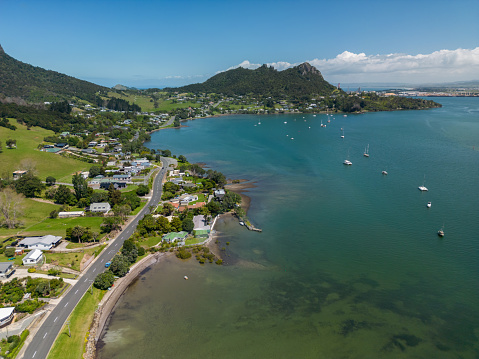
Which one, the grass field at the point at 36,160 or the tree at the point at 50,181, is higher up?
the grass field at the point at 36,160

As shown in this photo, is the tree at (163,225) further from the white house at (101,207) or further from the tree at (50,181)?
the tree at (50,181)

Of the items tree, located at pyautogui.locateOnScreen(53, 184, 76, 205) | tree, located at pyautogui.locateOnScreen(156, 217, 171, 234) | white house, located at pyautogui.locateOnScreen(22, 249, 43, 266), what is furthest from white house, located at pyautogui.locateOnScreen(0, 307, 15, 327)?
tree, located at pyautogui.locateOnScreen(53, 184, 76, 205)

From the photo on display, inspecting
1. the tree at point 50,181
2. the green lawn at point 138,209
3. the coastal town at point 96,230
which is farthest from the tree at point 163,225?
the tree at point 50,181

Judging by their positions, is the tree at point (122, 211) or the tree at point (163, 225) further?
the tree at point (122, 211)

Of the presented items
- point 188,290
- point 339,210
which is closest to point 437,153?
point 339,210

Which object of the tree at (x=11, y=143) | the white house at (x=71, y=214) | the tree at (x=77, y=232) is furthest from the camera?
the tree at (x=11, y=143)

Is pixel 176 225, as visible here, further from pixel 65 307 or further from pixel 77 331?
pixel 77 331

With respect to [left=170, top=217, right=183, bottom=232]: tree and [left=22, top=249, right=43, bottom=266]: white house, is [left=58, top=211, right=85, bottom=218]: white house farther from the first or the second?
[left=170, top=217, right=183, bottom=232]: tree

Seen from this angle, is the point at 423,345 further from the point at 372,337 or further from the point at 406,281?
the point at 406,281
